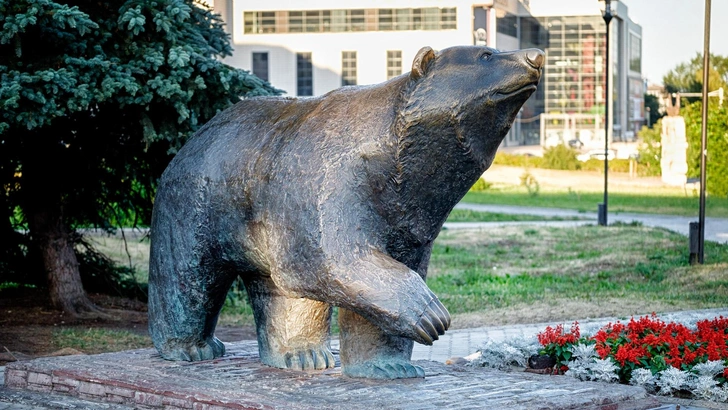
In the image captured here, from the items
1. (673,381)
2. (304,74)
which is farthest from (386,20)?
(673,381)

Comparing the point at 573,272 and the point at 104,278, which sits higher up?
the point at 104,278

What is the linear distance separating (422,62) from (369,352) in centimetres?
165

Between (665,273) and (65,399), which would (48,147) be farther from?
(665,273)

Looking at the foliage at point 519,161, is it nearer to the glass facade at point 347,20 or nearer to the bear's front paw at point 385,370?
the glass facade at point 347,20

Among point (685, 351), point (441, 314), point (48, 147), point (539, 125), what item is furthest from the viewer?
point (539, 125)

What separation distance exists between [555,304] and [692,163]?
79.7 feet

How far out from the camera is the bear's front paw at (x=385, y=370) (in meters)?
5.83

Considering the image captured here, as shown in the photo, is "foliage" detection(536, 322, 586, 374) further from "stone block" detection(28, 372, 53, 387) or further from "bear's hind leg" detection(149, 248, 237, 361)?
"stone block" detection(28, 372, 53, 387)

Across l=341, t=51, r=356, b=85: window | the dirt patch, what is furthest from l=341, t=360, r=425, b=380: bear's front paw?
l=341, t=51, r=356, b=85: window

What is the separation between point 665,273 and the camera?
1450 centimetres

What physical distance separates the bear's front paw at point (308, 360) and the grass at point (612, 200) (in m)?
19.5

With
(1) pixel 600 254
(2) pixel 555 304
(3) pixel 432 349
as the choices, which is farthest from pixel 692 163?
(3) pixel 432 349

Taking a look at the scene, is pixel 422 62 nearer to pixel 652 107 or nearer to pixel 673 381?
pixel 673 381

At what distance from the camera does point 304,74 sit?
59125 mm
